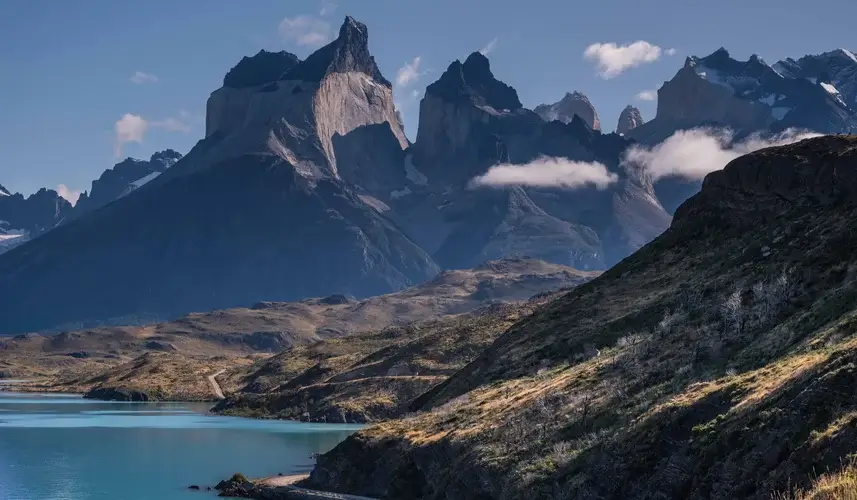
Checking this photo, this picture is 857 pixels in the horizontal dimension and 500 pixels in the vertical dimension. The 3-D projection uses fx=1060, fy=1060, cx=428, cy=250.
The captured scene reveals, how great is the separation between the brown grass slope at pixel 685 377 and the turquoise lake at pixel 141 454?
2140cm

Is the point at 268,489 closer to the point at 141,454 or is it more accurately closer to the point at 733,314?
the point at 141,454

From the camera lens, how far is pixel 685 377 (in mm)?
75938

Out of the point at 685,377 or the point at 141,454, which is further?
the point at 141,454

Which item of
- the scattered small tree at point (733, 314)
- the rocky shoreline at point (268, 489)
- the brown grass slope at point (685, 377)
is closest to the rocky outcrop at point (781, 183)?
the brown grass slope at point (685, 377)

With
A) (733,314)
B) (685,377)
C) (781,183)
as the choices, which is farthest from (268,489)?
(781,183)

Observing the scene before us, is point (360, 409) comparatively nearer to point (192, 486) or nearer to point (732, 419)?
point (192, 486)

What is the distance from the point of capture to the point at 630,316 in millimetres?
110250

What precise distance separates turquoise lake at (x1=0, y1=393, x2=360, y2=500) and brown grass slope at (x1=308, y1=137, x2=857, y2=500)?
21.4 meters

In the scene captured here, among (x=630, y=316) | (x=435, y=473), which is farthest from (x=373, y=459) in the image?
(x=630, y=316)

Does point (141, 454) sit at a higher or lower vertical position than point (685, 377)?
lower

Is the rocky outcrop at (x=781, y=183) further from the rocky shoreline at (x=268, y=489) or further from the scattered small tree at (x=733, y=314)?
the rocky shoreline at (x=268, y=489)

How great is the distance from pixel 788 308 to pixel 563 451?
2328cm

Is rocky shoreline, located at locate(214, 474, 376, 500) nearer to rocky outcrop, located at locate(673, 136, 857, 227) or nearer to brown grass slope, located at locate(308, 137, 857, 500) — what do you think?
brown grass slope, located at locate(308, 137, 857, 500)

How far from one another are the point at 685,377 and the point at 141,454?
88954 mm
